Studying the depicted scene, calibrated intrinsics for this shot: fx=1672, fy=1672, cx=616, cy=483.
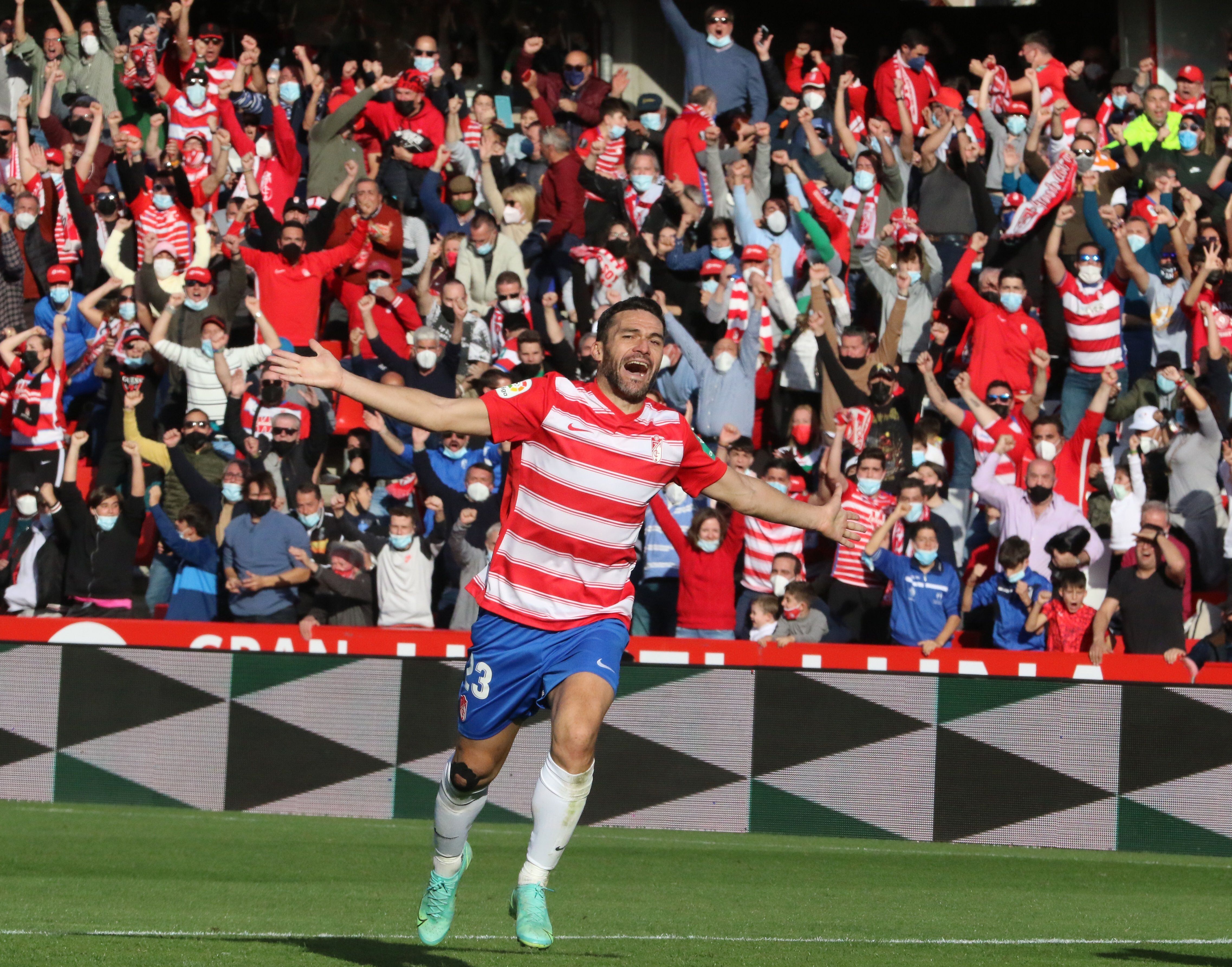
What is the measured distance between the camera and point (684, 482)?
21.3 ft

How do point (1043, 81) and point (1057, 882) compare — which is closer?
point (1057, 882)

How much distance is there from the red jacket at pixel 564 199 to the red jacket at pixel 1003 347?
415cm

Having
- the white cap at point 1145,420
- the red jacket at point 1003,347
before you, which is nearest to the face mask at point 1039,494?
the white cap at point 1145,420

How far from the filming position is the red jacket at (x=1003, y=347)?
15211 millimetres

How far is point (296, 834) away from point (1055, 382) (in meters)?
8.68

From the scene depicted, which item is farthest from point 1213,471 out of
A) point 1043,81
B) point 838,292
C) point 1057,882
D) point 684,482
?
point 684,482

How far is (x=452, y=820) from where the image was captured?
650 centimetres

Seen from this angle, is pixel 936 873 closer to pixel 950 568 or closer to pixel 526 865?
pixel 950 568

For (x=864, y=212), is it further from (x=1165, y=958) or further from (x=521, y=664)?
(x=521, y=664)

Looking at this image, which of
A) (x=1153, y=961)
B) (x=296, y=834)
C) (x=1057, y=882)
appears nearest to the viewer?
(x=1153, y=961)

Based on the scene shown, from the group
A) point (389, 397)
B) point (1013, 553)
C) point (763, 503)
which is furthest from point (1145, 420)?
point (389, 397)

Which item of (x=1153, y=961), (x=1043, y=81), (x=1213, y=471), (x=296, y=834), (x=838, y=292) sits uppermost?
(x=1043, y=81)

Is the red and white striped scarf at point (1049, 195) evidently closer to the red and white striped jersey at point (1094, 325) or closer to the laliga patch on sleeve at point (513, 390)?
the red and white striped jersey at point (1094, 325)

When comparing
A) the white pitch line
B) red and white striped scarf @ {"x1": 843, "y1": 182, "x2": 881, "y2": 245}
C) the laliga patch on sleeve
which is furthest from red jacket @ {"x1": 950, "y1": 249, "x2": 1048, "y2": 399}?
the laliga patch on sleeve
